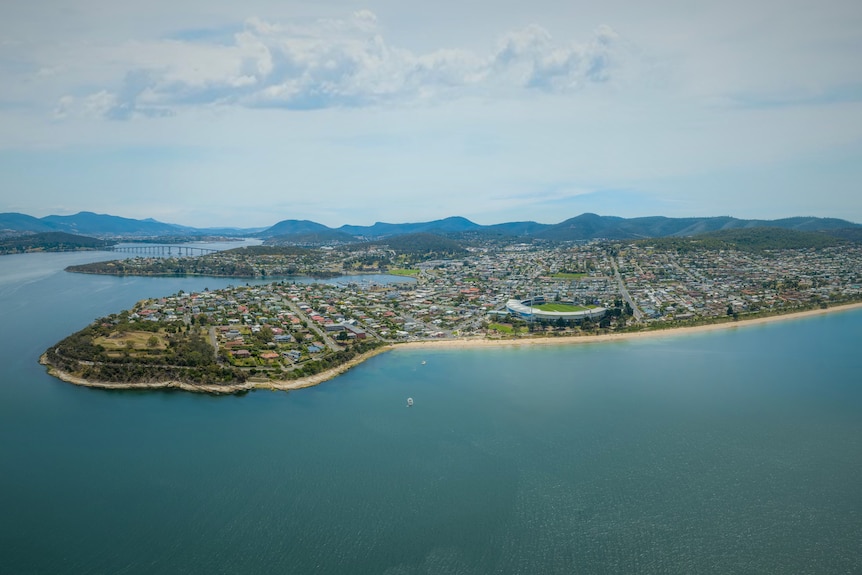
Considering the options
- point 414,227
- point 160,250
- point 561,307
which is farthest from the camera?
point 414,227

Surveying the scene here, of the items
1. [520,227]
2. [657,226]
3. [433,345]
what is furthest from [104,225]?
[433,345]

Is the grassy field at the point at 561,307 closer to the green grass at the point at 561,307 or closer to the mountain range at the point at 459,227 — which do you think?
the green grass at the point at 561,307

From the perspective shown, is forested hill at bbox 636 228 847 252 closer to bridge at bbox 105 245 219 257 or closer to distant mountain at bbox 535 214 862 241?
distant mountain at bbox 535 214 862 241

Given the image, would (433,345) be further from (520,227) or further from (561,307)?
(520,227)

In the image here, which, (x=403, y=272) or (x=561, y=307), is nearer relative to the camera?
(x=561, y=307)

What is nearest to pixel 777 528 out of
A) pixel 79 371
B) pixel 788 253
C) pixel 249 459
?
pixel 249 459

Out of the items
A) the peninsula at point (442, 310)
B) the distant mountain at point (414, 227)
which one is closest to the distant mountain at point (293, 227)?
the distant mountain at point (414, 227)

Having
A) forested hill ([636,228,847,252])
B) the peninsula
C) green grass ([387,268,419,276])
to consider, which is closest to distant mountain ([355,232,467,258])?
green grass ([387,268,419,276])
